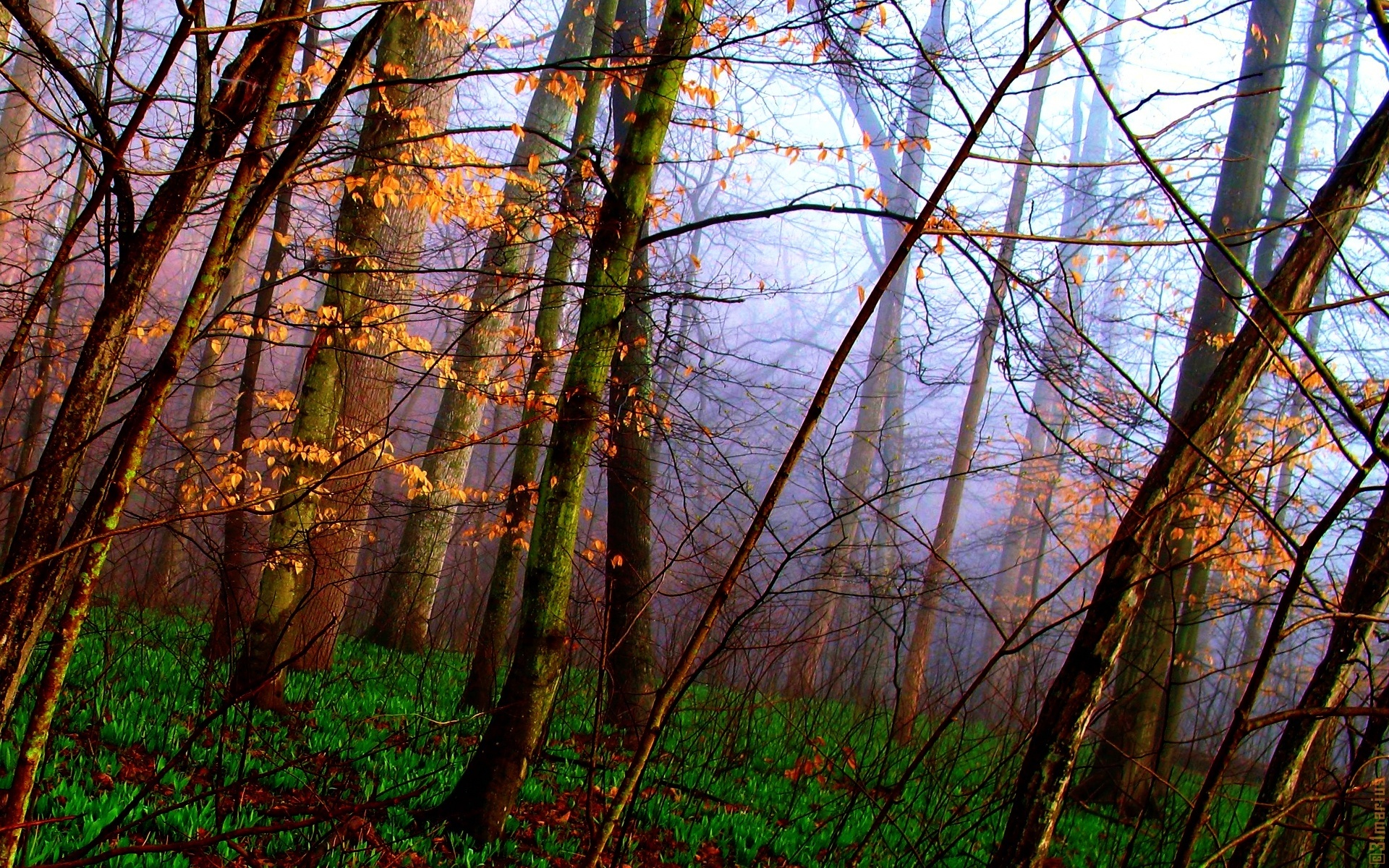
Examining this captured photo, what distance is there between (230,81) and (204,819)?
307cm

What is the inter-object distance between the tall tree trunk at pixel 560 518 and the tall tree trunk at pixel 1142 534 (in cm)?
206

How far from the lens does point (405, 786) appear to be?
416 cm

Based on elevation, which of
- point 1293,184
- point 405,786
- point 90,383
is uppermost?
point 1293,184

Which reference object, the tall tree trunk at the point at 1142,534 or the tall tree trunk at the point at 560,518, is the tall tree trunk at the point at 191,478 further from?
the tall tree trunk at the point at 1142,534

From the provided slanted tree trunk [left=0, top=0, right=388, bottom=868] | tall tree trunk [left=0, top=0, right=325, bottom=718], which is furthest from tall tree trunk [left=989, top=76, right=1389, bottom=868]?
tall tree trunk [left=0, top=0, right=325, bottom=718]

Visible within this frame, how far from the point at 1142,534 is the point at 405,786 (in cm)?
356

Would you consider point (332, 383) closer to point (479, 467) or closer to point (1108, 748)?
point (1108, 748)

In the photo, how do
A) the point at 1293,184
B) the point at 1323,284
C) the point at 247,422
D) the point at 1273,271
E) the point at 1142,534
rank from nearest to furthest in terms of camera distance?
the point at 1142,534 → the point at 1273,271 → the point at 247,422 → the point at 1323,284 → the point at 1293,184

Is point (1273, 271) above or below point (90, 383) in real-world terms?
above

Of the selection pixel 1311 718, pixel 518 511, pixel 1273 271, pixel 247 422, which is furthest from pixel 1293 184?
pixel 247 422

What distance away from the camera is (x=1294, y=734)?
7.13ft

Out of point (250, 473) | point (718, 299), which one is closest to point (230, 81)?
point (718, 299)

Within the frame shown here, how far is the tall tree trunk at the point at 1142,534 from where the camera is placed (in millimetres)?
2115

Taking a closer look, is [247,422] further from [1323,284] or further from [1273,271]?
[1323,284]
